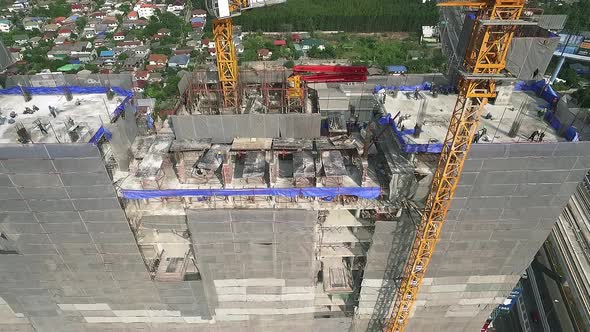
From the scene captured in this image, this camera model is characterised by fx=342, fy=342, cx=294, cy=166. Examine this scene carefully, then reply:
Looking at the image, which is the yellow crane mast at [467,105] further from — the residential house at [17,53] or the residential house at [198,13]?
the residential house at [198,13]

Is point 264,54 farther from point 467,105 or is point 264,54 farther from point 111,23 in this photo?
point 467,105

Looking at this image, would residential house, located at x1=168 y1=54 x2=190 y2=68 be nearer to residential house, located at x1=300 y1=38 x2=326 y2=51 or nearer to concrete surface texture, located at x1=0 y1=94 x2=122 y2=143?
residential house, located at x1=300 y1=38 x2=326 y2=51

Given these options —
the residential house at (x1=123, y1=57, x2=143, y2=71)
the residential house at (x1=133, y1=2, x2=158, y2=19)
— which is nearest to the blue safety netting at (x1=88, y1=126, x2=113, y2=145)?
the residential house at (x1=123, y1=57, x2=143, y2=71)

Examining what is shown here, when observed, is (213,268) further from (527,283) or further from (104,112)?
(527,283)

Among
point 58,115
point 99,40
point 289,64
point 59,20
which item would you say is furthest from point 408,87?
point 59,20

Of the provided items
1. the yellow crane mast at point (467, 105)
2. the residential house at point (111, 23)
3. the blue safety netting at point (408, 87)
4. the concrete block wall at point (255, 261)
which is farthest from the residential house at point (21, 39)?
the yellow crane mast at point (467, 105)
